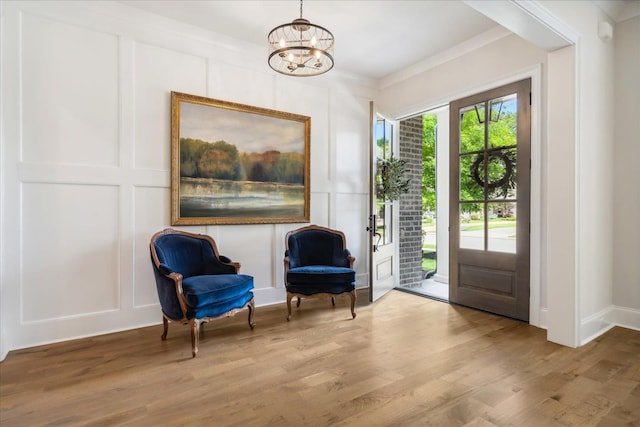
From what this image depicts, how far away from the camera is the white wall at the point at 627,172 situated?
3217mm

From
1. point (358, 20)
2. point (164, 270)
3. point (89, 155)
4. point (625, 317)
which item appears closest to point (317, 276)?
point (164, 270)

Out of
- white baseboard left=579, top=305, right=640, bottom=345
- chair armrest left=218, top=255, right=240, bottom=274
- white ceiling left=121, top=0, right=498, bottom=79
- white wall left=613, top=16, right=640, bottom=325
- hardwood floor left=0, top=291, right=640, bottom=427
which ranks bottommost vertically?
hardwood floor left=0, top=291, right=640, bottom=427

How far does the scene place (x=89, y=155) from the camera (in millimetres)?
→ 3068

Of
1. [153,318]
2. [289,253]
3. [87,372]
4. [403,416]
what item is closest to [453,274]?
[289,253]

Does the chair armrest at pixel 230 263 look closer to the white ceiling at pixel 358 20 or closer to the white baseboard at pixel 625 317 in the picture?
the white ceiling at pixel 358 20

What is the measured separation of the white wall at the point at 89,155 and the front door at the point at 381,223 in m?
1.54

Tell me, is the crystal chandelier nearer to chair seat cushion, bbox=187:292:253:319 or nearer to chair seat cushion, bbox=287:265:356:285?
chair seat cushion, bbox=287:265:356:285

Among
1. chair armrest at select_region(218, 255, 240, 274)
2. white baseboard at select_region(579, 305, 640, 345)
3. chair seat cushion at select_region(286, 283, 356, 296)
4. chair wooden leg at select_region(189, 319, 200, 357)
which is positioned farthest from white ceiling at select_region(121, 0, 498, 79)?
white baseboard at select_region(579, 305, 640, 345)

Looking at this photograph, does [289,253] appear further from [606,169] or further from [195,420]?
[606,169]

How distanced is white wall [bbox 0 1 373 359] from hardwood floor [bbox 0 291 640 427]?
368mm

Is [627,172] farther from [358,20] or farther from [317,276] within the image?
[317,276]

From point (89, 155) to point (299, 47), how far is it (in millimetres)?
2146

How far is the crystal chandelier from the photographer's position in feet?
8.23

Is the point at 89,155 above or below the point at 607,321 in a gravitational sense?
above
